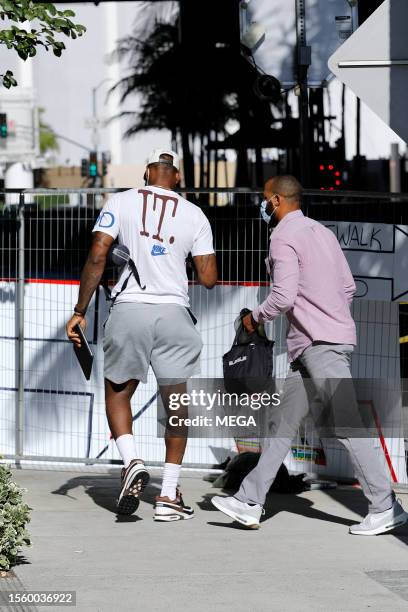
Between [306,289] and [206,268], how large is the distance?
665 mm

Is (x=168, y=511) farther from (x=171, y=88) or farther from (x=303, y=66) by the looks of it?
(x=171, y=88)

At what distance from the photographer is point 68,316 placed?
336 inches

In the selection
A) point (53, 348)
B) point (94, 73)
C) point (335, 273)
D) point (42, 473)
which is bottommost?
point (42, 473)

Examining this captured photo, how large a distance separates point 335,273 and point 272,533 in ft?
4.86

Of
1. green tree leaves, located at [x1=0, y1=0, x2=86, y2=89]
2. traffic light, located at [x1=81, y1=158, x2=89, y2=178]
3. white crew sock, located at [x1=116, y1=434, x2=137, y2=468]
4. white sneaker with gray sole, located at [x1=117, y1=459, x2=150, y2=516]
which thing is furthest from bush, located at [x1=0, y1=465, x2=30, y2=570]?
traffic light, located at [x1=81, y1=158, x2=89, y2=178]

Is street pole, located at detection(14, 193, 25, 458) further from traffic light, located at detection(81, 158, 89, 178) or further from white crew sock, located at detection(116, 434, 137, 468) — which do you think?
traffic light, located at detection(81, 158, 89, 178)

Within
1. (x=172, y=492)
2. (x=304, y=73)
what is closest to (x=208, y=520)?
(x=172, y=492)

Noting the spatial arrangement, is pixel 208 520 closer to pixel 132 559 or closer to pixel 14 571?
pixel 132 559

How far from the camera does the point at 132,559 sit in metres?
5.85

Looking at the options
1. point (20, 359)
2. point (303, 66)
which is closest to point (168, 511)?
point (20, 359)

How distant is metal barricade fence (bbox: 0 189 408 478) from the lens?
8.18m

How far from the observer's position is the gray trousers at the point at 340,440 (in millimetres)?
6441

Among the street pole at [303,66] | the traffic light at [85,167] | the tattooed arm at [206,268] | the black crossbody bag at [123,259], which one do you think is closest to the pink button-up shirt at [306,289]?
the tattooed arm at [206,268]

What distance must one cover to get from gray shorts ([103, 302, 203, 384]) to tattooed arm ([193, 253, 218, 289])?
0.72 feet
